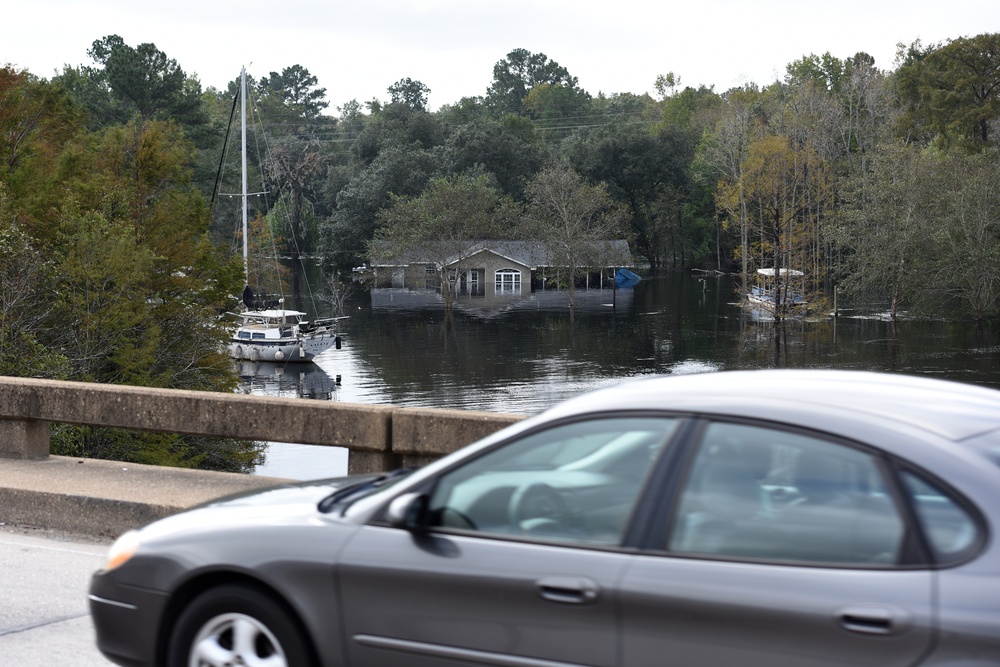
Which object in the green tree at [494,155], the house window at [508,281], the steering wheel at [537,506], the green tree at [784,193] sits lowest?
the steering wheel at [537,506]

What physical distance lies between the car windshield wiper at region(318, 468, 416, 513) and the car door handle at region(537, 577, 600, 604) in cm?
93

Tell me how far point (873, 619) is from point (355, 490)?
201 centimetres

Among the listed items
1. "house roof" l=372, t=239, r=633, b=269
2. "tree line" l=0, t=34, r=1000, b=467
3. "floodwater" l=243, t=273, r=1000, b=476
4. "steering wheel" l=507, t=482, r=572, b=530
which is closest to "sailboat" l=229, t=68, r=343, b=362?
"floodwater" l=243, t=273, r=1000, b=476

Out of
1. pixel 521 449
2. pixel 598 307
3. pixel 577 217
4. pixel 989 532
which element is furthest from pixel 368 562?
pixel 577 217

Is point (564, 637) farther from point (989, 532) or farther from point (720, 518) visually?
point (989, 532)

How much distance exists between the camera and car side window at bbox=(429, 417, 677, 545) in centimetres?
377

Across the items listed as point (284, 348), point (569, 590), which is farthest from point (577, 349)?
point (569, 590)

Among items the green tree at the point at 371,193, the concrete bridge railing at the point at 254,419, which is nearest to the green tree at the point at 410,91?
the green tree at the point at 371,193

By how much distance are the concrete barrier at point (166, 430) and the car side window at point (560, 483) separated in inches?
140

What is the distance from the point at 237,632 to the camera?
420cm

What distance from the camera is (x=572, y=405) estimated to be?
13.1 feet

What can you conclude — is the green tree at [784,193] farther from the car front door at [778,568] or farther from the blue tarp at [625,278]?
the car front door at [778,568]

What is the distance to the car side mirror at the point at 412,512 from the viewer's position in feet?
13.1

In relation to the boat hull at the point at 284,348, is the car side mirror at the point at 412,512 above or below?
above
